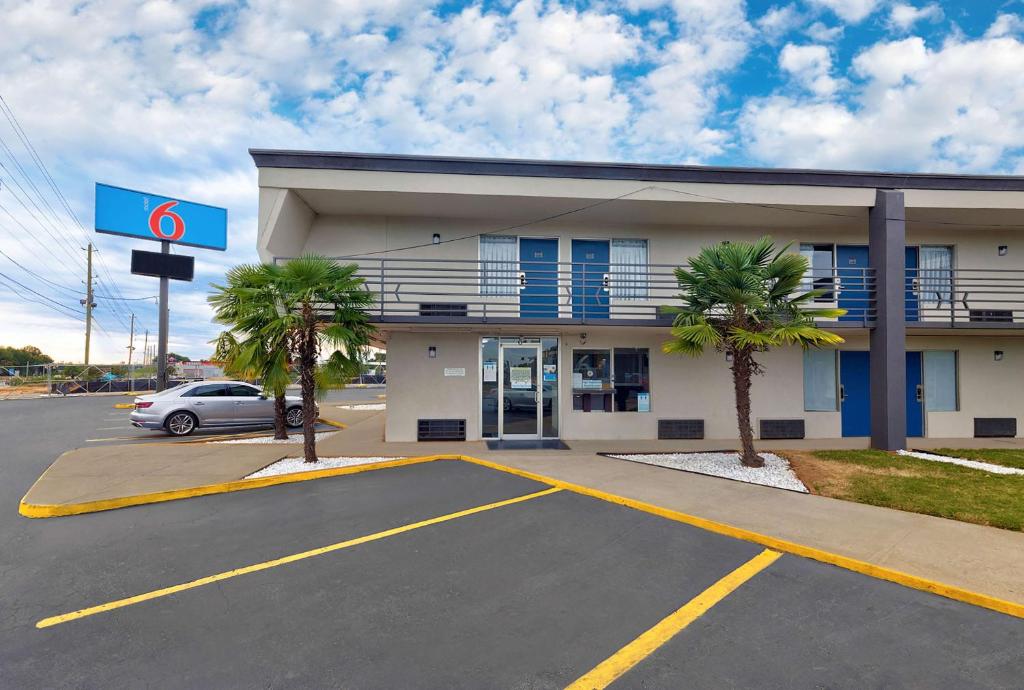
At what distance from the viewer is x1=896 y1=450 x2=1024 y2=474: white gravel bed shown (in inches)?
314

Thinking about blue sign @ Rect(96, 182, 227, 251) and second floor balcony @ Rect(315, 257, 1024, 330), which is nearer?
second floor balcony @ Rect(315, 257, 1024, 330)

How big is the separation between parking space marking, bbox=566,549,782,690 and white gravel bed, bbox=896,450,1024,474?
703cm

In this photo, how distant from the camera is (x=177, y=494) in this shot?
686 cm

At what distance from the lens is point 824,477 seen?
24.6ft

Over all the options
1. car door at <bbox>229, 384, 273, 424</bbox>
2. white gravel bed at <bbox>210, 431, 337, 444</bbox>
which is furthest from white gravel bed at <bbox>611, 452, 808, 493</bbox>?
car door at <bbox>229, 384, 273, 424</bbox>

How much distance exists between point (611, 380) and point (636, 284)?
279 cm

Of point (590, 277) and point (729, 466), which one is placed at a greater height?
point (590, 277)

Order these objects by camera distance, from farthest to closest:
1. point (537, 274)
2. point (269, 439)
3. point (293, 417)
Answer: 1. point (293, 417)
2. point (537, 274)
3. point (269, 439)

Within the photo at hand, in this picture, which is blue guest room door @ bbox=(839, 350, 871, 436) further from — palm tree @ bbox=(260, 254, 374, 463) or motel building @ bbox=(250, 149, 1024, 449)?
palm tree @ bbox=(260, 254, 374, 463)

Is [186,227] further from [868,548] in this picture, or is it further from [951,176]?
[951,176]

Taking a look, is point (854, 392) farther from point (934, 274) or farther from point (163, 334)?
point (163, 334)

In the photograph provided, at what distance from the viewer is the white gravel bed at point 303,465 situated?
8117 mm

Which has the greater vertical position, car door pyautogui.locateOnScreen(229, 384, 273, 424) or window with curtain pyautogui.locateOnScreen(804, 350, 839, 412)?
window with curtain pyautogui.locateOnScreen(804, 350, 839, 412)

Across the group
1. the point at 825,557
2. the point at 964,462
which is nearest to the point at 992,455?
the point at 964,462
